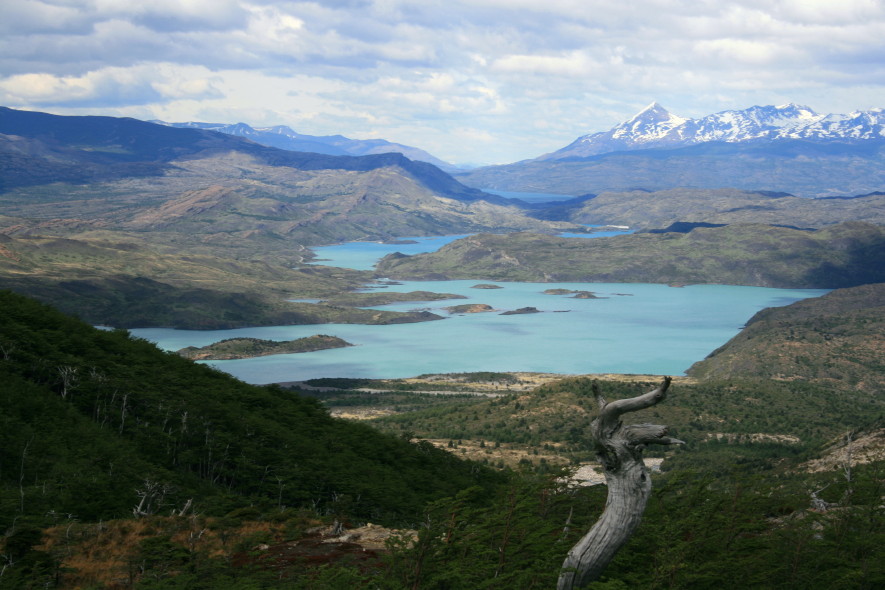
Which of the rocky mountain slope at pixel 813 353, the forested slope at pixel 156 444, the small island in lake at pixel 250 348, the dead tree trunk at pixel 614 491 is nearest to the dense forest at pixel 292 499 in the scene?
the forested slope at pixel 156 444

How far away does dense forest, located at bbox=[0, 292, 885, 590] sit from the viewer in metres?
16.5

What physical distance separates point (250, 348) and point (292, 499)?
15360 cm

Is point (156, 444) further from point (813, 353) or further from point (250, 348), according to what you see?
point (250, 348)

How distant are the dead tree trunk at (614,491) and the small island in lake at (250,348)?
163624 mm

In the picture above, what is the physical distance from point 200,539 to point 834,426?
71138mm

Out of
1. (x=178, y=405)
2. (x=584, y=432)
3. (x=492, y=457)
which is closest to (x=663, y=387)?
(x=178, y=405)

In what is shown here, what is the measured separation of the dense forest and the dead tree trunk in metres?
0.51

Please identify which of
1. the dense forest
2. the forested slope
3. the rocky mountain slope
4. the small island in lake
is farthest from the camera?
the small island in lake

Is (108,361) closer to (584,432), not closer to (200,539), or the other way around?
(200,539)

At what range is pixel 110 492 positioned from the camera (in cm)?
2916

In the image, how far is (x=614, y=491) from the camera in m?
13.7

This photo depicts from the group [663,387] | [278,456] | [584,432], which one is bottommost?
[584,432]

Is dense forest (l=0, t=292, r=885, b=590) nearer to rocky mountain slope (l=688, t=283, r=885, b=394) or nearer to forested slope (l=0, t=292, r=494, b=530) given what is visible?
forested slope (l=0, t=292, r=494, b=530)

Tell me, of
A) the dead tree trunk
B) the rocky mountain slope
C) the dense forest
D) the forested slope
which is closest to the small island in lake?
the rocky mountain slope
